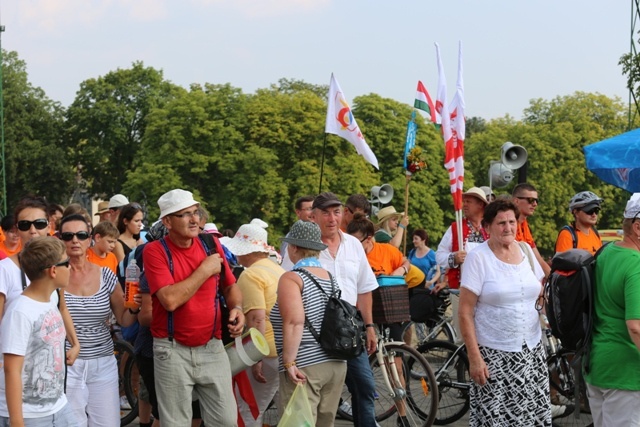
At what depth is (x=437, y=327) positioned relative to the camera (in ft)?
35.7

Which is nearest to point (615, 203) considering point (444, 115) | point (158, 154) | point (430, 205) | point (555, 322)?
point (430, 205)

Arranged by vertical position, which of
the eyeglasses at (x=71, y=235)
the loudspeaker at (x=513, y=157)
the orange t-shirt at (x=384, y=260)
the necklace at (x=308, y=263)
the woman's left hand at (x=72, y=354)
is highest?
the loudspeaker at (x=513, y=157)

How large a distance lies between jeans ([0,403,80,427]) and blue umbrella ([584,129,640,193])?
5.83 meters

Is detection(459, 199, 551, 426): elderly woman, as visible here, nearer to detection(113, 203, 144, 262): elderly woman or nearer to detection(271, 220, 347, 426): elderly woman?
detection(271, 220, 347, 426): elderly woman

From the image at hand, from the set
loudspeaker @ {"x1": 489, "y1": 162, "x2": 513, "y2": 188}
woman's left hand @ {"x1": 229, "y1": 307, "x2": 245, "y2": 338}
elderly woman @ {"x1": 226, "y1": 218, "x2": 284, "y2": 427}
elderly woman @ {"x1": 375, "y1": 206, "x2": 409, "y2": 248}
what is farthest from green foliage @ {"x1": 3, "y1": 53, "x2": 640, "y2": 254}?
woman's left hand @ {"x1": 229, "y1": 307, "x2": 245, "y2": 338}

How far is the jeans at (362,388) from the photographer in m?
7.20

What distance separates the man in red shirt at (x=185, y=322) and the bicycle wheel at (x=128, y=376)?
2.90m

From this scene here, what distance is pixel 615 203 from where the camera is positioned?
59.6 meters

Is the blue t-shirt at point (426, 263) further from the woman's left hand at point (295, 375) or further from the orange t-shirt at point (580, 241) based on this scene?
the woman's left hand at point (295, 375)

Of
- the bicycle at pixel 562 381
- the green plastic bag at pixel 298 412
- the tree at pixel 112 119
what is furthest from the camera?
the tree at pixel 112 119

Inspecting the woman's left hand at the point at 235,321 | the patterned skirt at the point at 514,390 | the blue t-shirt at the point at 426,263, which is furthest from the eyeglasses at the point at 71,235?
the blue t-shirt at the point at 426,263

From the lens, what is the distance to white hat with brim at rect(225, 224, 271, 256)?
7852 mm

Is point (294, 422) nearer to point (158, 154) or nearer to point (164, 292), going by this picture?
point (164, 292)

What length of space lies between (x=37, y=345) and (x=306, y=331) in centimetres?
184
